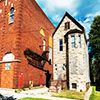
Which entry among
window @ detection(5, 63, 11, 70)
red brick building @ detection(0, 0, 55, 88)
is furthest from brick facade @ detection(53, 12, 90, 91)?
window @ detection(5, 63, 11, 70)

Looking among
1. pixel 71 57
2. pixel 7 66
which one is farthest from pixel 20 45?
pixel 71 57

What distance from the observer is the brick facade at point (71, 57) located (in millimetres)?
16219

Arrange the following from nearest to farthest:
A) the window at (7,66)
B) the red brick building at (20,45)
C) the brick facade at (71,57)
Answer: the red brick building at (20,45), the window at (7,66), the brick facade at (71,57)

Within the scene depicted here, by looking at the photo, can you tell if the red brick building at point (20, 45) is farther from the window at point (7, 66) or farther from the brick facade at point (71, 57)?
the brick facade at point (71, 57)

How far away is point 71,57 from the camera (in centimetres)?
1716

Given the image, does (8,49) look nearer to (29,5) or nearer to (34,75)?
(34,75)

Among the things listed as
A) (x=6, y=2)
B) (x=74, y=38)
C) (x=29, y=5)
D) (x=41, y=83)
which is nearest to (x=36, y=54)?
(x=41, y=83)

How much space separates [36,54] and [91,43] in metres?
15.0

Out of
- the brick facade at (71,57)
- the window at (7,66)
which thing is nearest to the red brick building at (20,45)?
the window at (7,66)

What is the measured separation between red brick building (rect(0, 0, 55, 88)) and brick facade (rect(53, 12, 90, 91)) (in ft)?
11.2

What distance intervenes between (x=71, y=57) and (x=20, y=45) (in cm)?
771

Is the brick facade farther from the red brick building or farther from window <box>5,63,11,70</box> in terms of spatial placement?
window <box>5,63,11,70</box>

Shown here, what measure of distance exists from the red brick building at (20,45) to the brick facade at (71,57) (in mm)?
3399

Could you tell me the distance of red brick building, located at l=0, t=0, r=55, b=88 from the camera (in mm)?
14836
